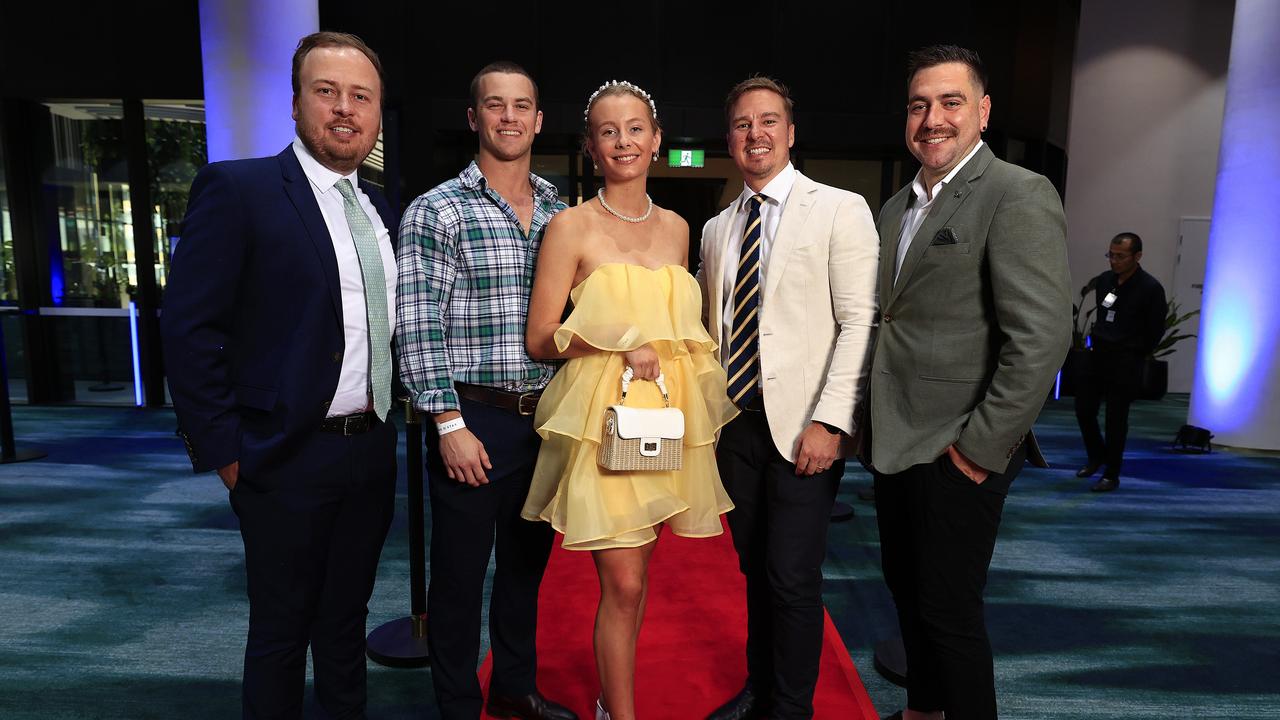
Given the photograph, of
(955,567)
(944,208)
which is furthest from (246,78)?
(955,567)

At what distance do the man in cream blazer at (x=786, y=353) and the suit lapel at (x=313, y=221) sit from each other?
105cm

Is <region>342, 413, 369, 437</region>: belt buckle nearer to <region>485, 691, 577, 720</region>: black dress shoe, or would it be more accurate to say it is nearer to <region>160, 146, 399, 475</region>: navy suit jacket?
<region>160, 146, 399, 475</region>: navy suit jacket

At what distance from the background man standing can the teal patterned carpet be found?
1.06 ft

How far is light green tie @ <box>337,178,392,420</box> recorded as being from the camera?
1850 mm

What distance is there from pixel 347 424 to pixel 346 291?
13.1 inches

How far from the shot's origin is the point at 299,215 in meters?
1.74

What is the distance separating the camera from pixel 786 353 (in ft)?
6.62

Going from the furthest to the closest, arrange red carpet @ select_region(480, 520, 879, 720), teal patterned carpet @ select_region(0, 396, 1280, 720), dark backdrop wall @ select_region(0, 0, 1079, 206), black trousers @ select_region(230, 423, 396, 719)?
dark backdrop wall @ select_region(0, 0, 1079, 206) < teal patterned carpet @ select_region(0, 396, 1280, 720) < red carpet @ select_region(480, 520, 879, 720) < black trousers @ select_region(230, 423, 396, 719)

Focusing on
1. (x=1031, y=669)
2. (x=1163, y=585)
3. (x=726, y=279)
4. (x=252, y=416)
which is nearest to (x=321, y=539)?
(x=252, y=416)

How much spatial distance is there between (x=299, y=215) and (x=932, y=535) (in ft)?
5.79

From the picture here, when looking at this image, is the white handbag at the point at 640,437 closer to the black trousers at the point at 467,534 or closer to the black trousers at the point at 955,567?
the black trousers at the point at 467,534

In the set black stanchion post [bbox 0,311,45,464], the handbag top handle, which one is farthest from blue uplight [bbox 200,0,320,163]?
the handbag top handle

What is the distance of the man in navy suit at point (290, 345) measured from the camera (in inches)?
65.1

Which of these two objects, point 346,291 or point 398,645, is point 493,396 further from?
point 398,645
